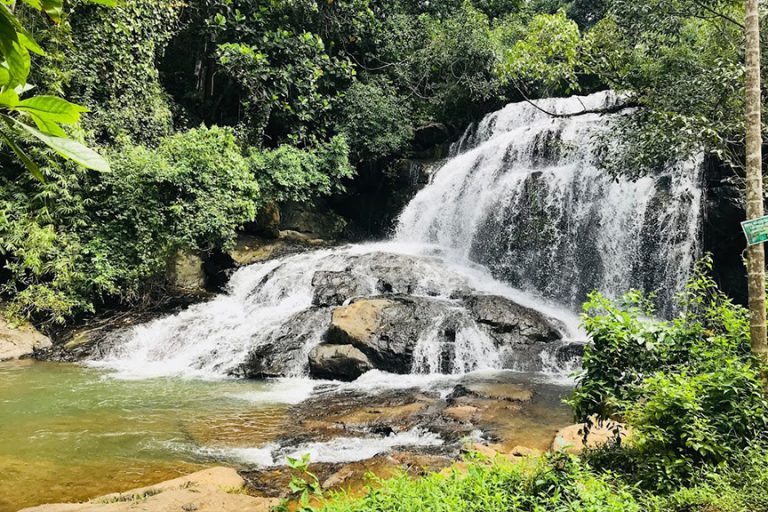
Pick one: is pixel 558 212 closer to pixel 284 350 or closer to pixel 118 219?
pixel 284 350

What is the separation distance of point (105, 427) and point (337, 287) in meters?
5.83

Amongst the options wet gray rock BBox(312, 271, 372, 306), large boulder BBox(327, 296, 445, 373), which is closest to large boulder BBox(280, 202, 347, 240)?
wet gray rock BBox(312, 271, 372, 306)

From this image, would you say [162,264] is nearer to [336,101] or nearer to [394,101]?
[336,101]

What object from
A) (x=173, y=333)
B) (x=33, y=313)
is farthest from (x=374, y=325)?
(x=33, y=313)

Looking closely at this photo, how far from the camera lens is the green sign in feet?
11.0

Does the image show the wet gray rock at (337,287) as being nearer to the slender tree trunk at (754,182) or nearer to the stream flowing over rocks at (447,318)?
the stream flowing over rocks at (447,318)

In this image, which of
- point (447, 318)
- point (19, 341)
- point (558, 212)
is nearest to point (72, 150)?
point (447, 318)

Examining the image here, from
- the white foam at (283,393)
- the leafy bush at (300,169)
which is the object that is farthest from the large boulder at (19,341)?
the leafy bush at (300,169)

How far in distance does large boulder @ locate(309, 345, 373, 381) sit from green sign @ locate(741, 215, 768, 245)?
248 inches

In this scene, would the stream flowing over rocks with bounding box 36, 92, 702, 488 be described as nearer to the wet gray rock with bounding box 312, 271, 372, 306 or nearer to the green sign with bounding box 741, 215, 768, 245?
the wet gray rock with bounding box 312, 271, 372, 306

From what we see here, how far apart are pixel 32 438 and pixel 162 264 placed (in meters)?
6.30

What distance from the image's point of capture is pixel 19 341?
9828mm

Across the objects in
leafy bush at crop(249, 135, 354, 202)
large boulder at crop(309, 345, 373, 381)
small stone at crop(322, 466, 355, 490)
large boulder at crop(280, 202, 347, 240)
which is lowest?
small stone at crop(322, 466, 355, 490)

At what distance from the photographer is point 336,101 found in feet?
55.8
